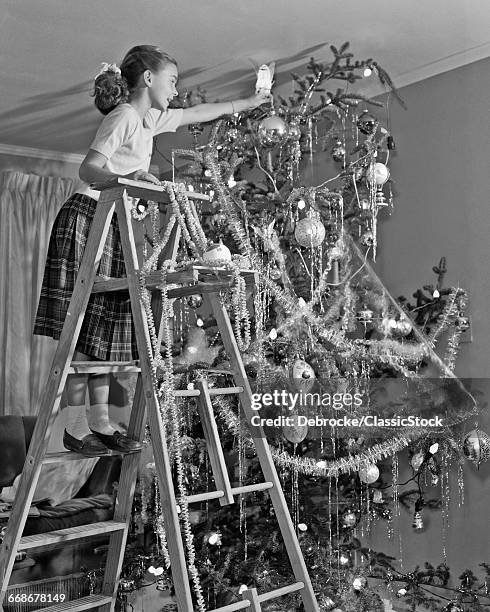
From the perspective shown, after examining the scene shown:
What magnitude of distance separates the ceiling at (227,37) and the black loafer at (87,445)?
154cm

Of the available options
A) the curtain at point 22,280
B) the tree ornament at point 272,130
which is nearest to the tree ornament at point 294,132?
the tree ornament at point 272,130

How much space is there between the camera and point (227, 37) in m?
3.16

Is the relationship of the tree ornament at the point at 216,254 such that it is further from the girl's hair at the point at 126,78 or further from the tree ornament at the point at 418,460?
the tree ornament at the point at 418,460

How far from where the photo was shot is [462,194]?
3400mm

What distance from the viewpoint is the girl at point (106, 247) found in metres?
2.37

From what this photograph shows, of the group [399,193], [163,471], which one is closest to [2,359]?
[399,193]

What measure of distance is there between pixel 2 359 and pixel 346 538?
7.79 ft

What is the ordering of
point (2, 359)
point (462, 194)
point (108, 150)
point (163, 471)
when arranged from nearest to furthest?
point (163, 471)
point (108, 150)
point (462, 194)
point (2, 359)

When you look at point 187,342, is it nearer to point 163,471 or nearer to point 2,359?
point 163,471

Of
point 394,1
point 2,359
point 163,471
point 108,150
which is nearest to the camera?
point 163,471

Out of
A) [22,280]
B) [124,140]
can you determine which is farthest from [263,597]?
[22,280]

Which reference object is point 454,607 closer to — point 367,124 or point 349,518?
point 349,518

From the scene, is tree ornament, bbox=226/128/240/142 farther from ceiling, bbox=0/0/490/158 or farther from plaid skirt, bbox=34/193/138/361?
plaid skirt, bbox=34/193/138/361

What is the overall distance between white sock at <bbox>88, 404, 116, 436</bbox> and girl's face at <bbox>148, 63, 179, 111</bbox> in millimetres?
961
